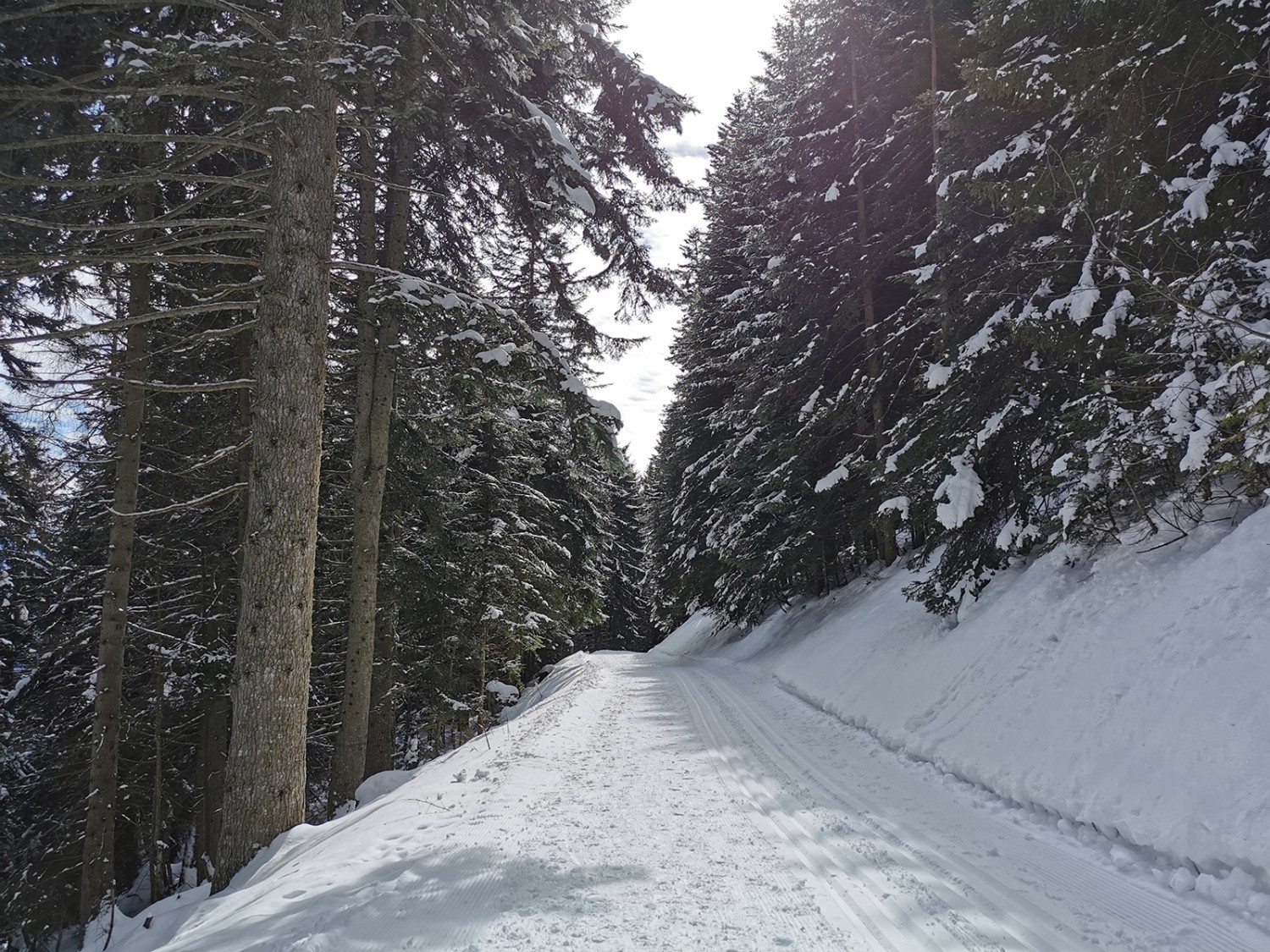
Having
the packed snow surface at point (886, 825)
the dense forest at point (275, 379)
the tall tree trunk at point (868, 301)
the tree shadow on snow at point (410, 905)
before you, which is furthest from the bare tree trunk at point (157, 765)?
the tall tree trunk at point (868, 301)

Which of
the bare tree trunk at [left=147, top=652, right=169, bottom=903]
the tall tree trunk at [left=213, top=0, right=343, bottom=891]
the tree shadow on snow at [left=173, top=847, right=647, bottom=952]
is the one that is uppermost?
the tall tree trunk at [left=213, top=0, right=343, bottom=891]

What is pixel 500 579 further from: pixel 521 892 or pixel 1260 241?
pixel 1260 241

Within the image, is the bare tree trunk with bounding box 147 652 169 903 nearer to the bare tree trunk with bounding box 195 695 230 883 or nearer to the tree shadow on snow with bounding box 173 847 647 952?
the bare tree trunk with bounding box 195 695 230 883

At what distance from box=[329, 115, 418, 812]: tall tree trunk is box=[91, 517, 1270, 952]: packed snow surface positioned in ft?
4.33

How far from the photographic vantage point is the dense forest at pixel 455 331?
5.13 m

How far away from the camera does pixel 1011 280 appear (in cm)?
823

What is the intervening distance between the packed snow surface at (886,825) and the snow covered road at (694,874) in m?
0.02

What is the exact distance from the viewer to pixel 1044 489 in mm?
7348

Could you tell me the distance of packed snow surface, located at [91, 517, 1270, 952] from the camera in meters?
2.97

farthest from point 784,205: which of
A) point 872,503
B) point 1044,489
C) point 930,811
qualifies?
point 930,811

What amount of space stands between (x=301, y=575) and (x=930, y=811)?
527cm

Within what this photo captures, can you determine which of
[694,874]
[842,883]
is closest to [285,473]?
[694,874]

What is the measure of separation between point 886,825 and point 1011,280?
716 centimetres

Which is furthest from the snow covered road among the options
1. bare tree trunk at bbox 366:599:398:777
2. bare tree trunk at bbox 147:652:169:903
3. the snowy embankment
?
bare tree trunk at bbox 147:652:169:903
